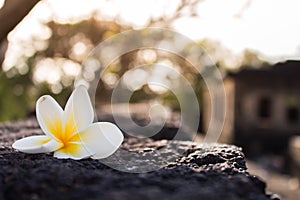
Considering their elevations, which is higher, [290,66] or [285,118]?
[290,66]

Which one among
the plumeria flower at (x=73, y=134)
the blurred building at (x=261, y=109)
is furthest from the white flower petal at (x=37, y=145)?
the blurred building at (x=261, y=109)

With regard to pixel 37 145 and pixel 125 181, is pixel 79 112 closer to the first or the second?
pixel 37 145

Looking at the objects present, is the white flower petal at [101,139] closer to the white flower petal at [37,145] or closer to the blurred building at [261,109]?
the white flower petal at [37,145]

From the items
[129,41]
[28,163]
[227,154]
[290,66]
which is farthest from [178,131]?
[290,66]

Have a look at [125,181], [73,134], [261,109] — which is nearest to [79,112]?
[73,134]

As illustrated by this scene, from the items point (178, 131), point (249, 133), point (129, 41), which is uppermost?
point (129, 41)

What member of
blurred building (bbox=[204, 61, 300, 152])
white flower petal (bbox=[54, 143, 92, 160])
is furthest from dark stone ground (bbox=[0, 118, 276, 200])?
blurred building (bbox=[204, 61, 300, 152])

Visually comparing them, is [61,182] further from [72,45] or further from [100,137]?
[72,45]

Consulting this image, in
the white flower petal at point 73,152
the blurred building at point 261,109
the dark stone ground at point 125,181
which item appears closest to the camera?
the dark stone ground at point 125,181
